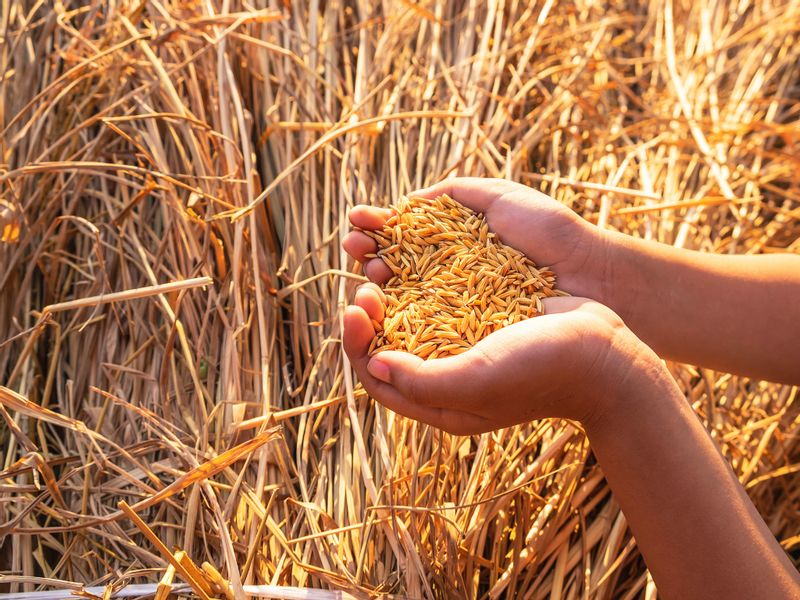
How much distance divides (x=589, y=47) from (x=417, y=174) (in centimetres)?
69

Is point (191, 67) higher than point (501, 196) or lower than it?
higher

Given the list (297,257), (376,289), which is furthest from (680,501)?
(297,257)

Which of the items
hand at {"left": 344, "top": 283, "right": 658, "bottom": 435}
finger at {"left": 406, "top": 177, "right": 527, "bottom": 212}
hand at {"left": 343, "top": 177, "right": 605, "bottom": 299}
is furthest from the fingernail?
finger at {"left": 406, "top": 177, "right": 527, "bottom": 212}

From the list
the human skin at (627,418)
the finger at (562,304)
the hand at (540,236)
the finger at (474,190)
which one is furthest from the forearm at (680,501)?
the finger at (474,190)

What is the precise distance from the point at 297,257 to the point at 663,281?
0.65 meters

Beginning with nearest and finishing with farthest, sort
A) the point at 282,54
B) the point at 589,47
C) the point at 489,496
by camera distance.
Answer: the point at 489,496 → the point at 282,54 → the point at 589,47

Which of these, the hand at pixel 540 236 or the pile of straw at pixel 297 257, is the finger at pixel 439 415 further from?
the hand at pixel 540 236

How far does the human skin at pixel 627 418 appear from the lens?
87 centimetres

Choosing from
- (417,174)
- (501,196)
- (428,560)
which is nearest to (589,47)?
(417,174)

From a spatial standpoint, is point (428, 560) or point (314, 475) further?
point (314, 475)

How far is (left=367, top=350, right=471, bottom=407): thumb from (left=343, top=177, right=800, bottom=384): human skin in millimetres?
248

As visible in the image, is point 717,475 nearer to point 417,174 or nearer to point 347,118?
point 417,174

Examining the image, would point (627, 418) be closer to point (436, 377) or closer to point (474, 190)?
point (436, 377)

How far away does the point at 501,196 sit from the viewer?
116 centimetres
